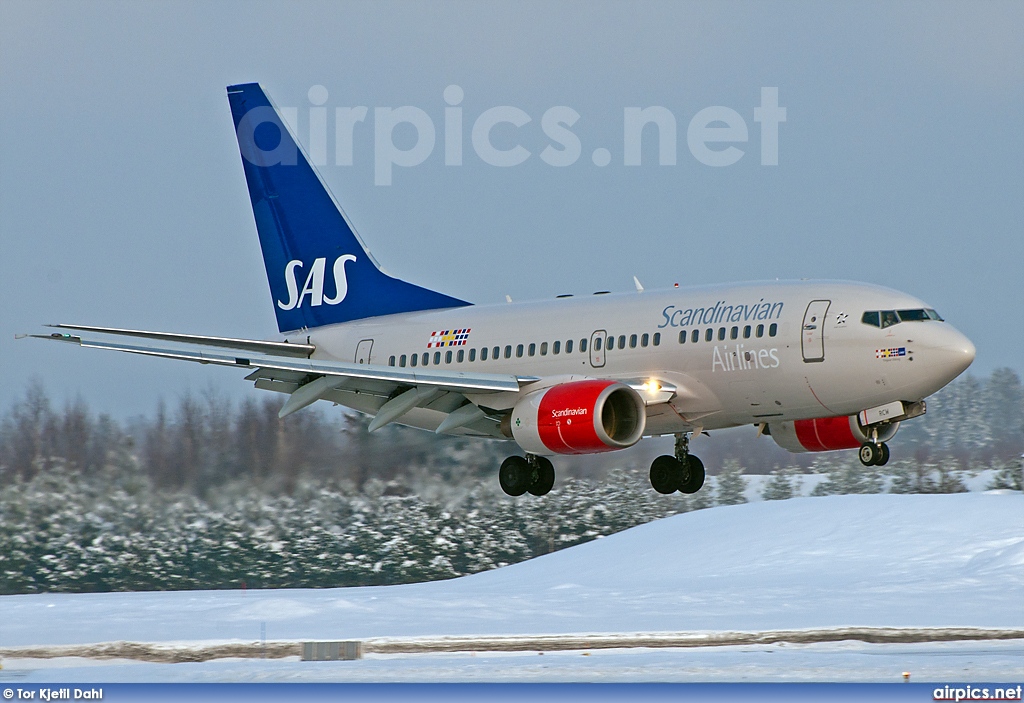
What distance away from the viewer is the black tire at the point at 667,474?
100.0ft

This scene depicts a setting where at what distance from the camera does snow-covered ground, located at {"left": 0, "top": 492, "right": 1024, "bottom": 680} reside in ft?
133

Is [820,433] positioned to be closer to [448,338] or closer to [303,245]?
[448,338]

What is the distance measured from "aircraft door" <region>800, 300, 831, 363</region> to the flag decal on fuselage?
7.84 meters

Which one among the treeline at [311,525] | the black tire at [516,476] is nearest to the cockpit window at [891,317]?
the black tire at [516,476]

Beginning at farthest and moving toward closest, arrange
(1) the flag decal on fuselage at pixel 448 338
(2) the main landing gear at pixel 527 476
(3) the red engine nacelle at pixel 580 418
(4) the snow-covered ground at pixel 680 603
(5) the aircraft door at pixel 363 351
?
(4) the snow-covered ground at pixel 680 603
(5) the aircraft door at pixel 363 351
(1) the flag decal on fuselage at pixel 448 338
(2) the main landing gear at pixel 527 476
(3) the red engine nacelle at pixel 580 418

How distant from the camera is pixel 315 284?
35906 millimetres

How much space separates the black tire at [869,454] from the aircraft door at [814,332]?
92.1 inches

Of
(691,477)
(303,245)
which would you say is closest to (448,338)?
(691,477)

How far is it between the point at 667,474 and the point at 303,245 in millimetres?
11493

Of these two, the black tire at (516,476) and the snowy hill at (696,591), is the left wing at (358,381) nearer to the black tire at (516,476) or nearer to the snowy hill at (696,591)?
the black tire at (516,476)

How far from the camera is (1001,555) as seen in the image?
63219mm

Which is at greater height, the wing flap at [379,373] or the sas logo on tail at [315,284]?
the sas logo on tail at [315,284]

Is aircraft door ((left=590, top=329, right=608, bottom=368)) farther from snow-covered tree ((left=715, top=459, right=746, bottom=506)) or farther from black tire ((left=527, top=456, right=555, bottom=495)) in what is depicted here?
snow-covered tree ((left=715, top=459, right=746, bottom=506))

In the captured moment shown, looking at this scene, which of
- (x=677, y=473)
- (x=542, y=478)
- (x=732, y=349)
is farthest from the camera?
(x=677, y=473)
